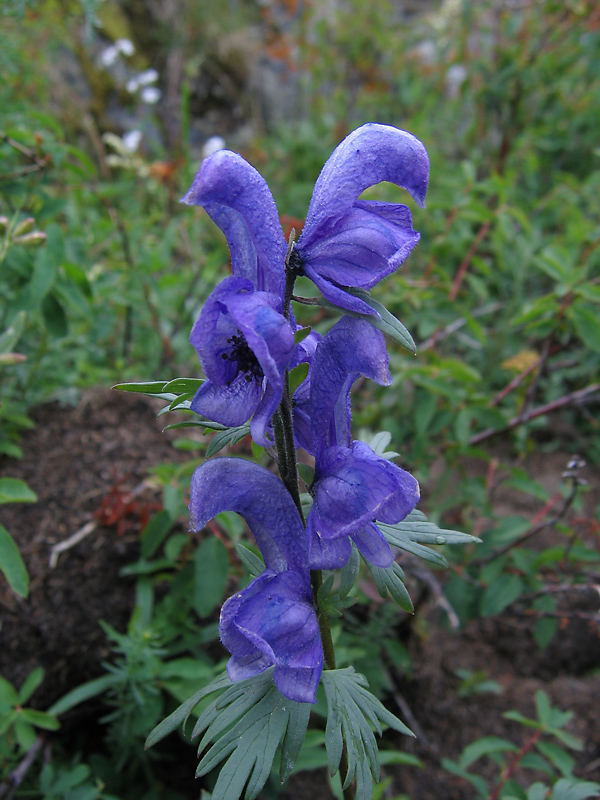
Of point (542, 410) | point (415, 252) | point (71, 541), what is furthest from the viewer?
point (415, 252)

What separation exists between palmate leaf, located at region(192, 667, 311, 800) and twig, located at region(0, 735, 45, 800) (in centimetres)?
94

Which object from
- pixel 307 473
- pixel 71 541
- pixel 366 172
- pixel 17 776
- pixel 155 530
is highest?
pixel 366 172

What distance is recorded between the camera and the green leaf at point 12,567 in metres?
1.40

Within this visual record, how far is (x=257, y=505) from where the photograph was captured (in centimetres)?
95

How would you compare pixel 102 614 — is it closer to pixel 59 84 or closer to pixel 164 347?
pixel 164 347

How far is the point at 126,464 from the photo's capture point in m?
2.21

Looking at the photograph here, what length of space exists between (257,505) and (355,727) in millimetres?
378

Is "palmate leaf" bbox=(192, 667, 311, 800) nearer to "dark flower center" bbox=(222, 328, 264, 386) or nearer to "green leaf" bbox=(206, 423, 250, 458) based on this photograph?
"green leaf" bbox=(206, 423, 250, 458)

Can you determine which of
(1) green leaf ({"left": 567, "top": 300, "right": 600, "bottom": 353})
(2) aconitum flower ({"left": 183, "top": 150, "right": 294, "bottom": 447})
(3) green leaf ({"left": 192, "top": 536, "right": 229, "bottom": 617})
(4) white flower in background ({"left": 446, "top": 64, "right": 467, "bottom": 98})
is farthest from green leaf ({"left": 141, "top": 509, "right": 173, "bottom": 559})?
(4) white flower in background ({"left": 446, "top": 64, "right": 467, "bottom": 98})

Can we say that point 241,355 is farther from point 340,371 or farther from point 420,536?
point 420,536

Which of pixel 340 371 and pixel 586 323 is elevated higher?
pixel 340 371

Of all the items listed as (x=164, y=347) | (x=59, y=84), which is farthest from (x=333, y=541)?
(x=59, y=84)

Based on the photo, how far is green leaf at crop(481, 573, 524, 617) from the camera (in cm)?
184

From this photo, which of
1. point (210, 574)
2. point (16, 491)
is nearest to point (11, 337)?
point (16, 491)
